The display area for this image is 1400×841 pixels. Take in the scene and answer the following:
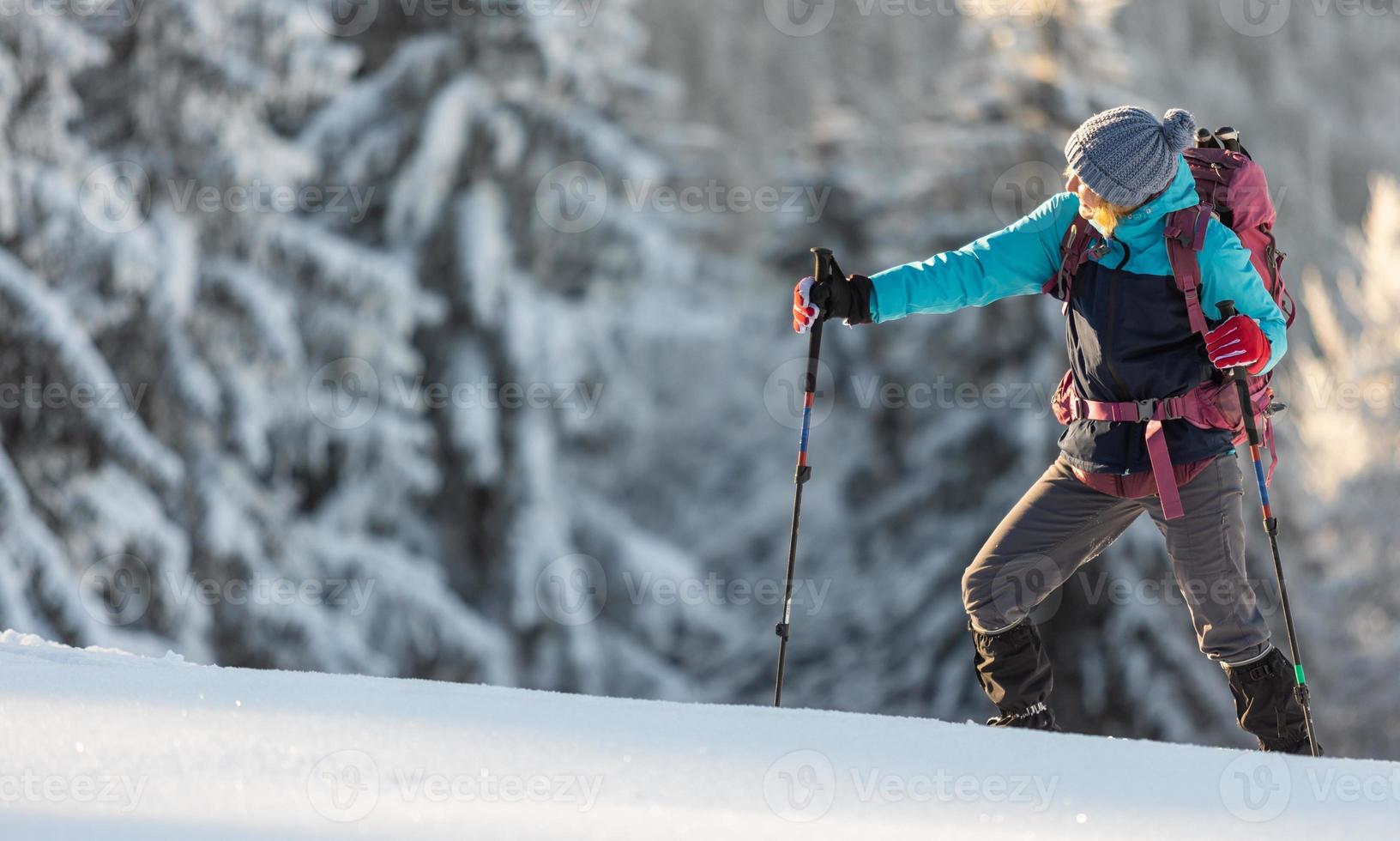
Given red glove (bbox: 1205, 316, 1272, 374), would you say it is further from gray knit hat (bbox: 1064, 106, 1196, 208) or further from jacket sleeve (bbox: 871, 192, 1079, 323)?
jacket sleeve (bbox: 871, 192, 1079, 323)

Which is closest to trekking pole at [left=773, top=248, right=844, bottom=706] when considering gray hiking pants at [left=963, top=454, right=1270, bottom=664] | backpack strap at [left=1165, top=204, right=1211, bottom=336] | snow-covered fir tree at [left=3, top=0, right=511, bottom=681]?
gray hiking pants at [left=963, top=454, right=1270, bottom=664]

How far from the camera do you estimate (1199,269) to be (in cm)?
426

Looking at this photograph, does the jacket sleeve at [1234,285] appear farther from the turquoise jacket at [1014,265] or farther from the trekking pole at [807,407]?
the trekking pole at [807,407]

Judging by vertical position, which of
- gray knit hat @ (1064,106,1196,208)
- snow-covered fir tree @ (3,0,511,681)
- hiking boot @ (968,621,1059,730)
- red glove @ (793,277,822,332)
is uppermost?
gray knit hat @ (1064,106,1196,208)

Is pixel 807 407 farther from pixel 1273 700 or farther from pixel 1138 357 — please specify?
pixel 1273 700

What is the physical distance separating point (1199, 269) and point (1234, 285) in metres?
0.11

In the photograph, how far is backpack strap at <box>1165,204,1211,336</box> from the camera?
13.9ft

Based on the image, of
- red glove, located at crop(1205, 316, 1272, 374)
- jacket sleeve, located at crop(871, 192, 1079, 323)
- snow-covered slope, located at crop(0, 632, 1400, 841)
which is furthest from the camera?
jacket sleeve, located at crop(871, 192, 1079, 323)

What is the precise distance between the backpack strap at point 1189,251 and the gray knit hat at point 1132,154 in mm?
109

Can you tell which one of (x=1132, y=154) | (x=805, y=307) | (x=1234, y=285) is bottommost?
(x=805, y=307)

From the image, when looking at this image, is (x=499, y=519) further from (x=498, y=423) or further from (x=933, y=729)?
(x=933, y=729)

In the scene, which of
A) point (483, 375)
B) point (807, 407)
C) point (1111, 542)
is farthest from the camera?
point (483, 375)

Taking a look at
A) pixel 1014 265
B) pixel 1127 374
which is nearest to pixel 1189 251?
pixel 1127 374

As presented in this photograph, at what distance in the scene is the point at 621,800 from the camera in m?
3.07
